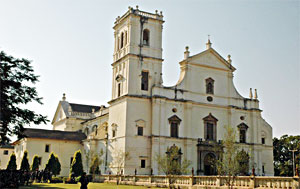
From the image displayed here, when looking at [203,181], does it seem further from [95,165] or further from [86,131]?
[86,131]

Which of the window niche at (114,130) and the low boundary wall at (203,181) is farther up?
the window niche at (114,130)

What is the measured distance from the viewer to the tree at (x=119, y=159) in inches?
1615

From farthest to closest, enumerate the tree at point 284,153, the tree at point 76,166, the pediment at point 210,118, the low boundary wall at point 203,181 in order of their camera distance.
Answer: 1. the tree at point 284,153
2. the pediment at point 210,118
3. the tree at point 76,166
4. the low boundary wall at point 203,181

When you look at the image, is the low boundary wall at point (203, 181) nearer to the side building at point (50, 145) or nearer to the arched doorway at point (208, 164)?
the arched doorway at point (208, 164)

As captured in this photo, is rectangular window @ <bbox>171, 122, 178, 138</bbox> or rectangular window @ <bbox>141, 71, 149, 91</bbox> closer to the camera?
rectangular window @ <bbox>171, 122, 178, 138</bbox>

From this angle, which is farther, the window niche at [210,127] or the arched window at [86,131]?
the arched window at [86,131]

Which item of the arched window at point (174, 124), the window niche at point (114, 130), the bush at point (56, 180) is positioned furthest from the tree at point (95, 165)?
the arched window at point (174, 124)

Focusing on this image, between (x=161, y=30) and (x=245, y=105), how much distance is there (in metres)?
15.0

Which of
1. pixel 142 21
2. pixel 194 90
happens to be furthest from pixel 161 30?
pixel 194 90

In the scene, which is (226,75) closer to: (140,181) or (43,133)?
(140,181)

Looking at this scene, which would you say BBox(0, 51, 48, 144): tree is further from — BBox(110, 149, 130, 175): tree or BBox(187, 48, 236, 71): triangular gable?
BBox(187, 48, 236, 71): triangular gable

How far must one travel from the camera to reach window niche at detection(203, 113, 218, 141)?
46625 mm

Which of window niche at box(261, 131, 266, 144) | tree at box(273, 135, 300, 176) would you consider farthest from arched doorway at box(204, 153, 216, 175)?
tree at box(273, 135, 300, 176)

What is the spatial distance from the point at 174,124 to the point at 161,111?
7.87 ft
